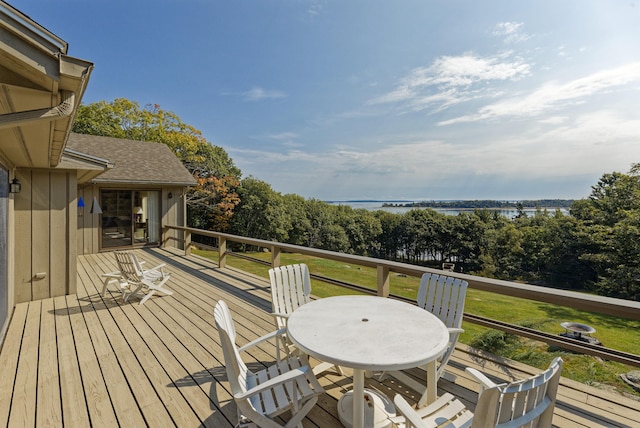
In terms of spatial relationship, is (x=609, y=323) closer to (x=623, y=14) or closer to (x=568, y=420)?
(x=623, y=14)

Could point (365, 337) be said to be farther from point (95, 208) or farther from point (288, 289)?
point (95, 208)

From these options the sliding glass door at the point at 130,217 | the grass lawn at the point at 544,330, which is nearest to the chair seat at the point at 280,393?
the grass lawn at the point at 544,330

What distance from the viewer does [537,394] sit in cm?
115

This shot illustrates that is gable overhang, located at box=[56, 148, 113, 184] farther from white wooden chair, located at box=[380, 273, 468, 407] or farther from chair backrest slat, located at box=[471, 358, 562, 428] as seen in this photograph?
chair backrest slat, located at box=[471, 358, 562, 428]

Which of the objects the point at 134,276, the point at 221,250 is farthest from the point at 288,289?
the point at 221,250

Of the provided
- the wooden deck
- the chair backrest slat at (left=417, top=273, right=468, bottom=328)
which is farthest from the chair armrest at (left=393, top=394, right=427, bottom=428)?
the chair backrest slat at (left=417, top=273, right=468, bottom=328)

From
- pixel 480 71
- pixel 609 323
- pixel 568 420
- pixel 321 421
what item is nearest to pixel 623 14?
pixel 480 71

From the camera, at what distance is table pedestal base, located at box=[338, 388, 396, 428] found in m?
2.00

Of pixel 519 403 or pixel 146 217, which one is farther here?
pixel 146 217

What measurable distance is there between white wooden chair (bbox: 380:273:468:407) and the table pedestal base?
30cm

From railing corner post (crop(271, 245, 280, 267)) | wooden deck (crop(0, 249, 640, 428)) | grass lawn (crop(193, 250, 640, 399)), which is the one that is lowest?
grass lawn (crop(193, 250, 640, 399))

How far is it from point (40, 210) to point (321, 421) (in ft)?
18.5

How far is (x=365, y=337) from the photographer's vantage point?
1.88 metres

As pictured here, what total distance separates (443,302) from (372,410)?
3.81 ft
